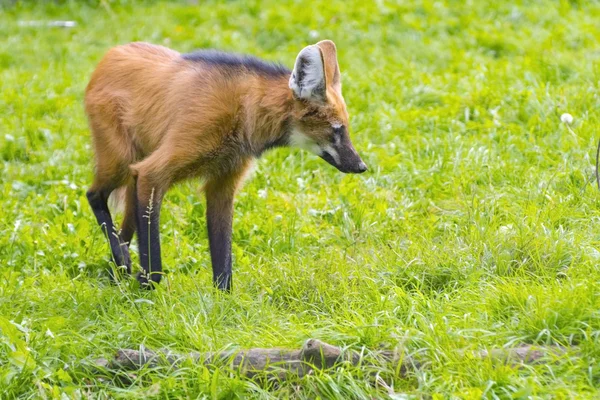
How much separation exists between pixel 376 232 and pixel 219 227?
2.90 ft

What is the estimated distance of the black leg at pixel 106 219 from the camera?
448 cm

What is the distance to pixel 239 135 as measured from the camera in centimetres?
413

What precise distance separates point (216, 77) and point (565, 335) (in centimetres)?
212

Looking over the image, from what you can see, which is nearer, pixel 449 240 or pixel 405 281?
pixel 405 281

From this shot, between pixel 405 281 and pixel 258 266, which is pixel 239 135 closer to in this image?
pixel 258 266

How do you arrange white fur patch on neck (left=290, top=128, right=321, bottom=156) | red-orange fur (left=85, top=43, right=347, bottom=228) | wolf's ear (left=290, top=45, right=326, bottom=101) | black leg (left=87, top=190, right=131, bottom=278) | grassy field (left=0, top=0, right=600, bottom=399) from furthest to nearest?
black leg (left=87, top=190, right=131, bottom=278) → white fur patch on neck (left=290, top=128, right=321, bottom=156) → red-orange fur (left=85, top=43, right=347, bottom=228) → wolf's ear (left=290, top=45, right=326, bottom=101) → grassy field (left=0, top=0, right=600, bottom=399)

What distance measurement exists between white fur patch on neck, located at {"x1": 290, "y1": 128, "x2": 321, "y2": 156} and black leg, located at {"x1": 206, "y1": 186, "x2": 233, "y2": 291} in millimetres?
464

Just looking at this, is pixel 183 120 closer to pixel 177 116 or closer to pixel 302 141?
pixel 177 116

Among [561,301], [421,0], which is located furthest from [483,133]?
[421,0]

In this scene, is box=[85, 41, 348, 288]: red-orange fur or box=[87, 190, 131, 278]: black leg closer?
box=[85, 41, 348, 288]: red-orange fur

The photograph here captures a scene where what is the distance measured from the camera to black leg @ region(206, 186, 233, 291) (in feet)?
14.1

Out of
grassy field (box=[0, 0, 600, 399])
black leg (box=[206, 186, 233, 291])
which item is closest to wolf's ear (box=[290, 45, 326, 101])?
black leg (box=[206, 186, 233, 291])

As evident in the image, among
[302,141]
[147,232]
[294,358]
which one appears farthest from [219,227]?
[294,358]

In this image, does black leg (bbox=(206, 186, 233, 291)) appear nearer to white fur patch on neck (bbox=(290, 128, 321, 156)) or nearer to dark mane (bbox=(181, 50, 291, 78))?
white fur patch on neck (bbox=(290, 128, 321, 156))
